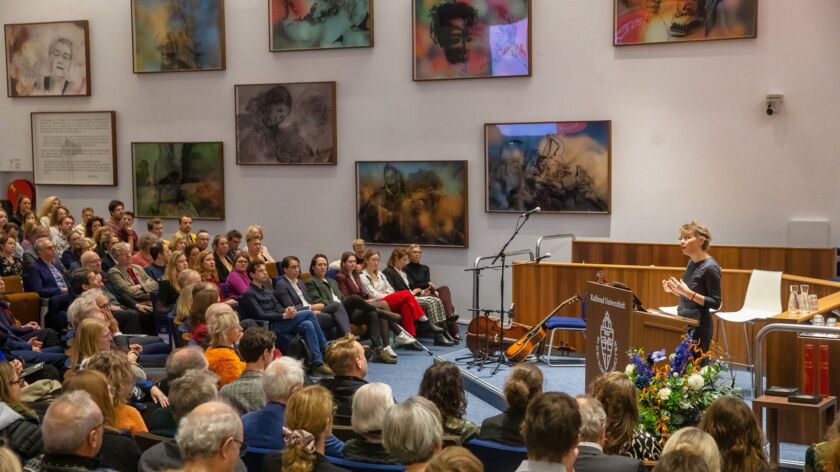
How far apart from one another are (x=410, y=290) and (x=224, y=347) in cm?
579

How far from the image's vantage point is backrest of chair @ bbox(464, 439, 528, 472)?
Answer: 5.12 m

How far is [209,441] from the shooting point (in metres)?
3.84

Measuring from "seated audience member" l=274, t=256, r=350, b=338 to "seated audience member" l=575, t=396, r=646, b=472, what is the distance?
279 inches

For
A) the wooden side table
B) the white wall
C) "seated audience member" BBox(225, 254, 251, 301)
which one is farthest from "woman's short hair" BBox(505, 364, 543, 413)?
the white wall

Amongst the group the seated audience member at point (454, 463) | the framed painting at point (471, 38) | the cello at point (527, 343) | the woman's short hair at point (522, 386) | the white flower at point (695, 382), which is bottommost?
the cello at point (527, 343)

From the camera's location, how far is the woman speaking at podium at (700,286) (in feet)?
26.6

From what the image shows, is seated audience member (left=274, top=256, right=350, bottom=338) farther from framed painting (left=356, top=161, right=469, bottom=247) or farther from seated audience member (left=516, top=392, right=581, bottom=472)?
seated audience member (left=516, top=392, right=581, bottom=472)

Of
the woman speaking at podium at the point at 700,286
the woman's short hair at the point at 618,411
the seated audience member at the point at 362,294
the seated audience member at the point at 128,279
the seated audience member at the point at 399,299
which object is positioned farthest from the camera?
the seated audience member at the point at 399,299

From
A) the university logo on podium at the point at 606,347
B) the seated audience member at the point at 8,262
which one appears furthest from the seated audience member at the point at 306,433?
the seated audience member at the point at 8,262

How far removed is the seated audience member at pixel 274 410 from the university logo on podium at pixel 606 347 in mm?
3111

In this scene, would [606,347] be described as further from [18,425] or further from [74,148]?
[74,148]

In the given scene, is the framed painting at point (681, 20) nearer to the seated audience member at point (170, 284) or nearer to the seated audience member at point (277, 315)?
the seated audience member at point (277, 315)

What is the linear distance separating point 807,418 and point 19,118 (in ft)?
45.4

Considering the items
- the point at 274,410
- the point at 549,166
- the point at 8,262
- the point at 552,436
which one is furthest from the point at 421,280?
the point at 552,436
